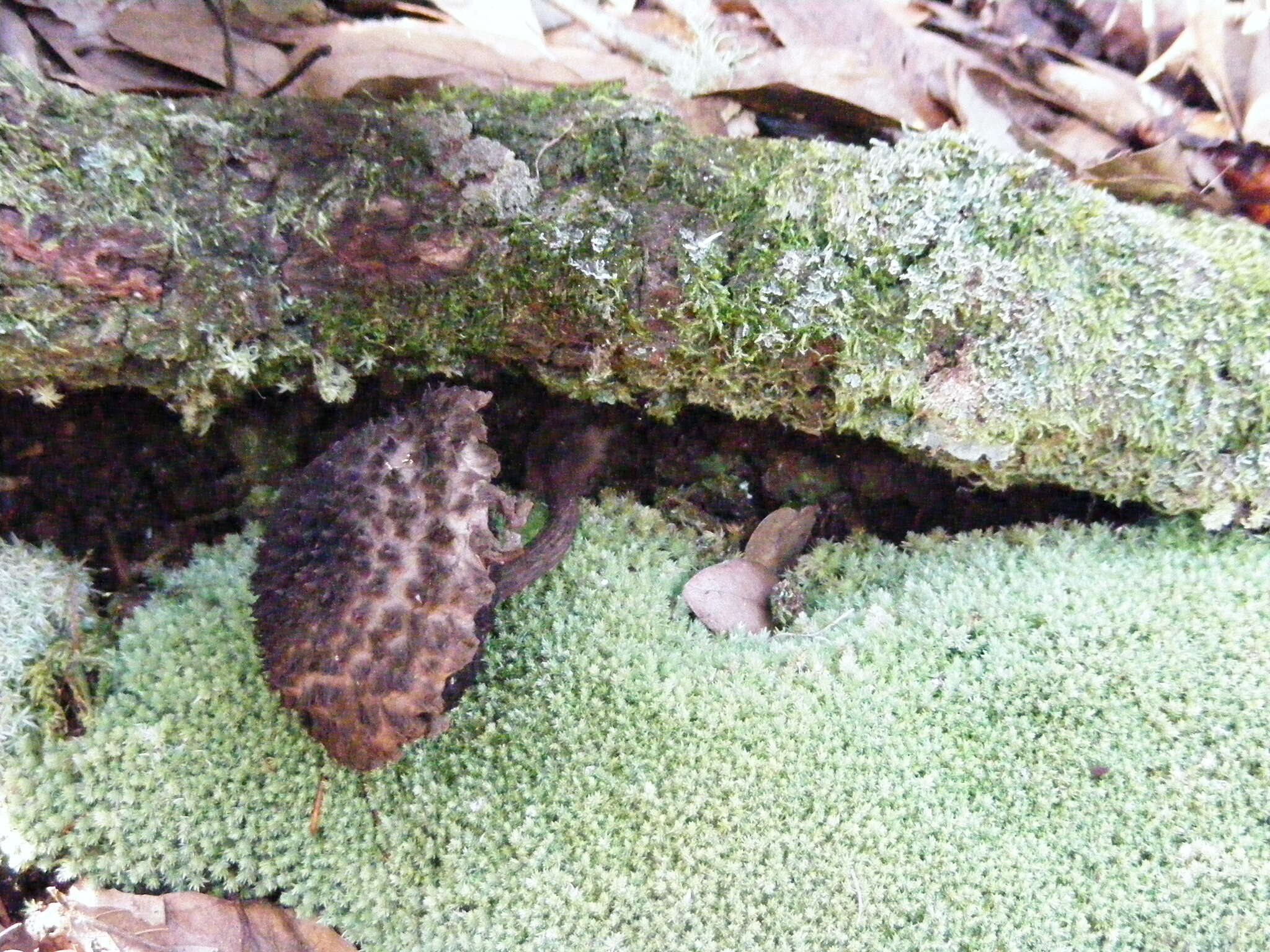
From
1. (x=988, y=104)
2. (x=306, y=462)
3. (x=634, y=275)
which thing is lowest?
(x=306, y=462)

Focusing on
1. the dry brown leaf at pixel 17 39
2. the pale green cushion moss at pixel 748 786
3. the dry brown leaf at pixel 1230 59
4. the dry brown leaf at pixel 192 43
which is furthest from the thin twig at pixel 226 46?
the dry brown leaf at pixel 1230 59

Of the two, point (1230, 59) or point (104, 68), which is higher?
point (1230, 59)

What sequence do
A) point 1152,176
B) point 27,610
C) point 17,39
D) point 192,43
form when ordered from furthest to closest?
1. point 1152,176
2. point 27,610
3. point 192,43
4. point 17,39

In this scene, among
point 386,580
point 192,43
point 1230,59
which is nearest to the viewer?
point 386,580

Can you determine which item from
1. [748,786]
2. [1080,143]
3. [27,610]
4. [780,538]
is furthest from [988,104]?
[27,610]

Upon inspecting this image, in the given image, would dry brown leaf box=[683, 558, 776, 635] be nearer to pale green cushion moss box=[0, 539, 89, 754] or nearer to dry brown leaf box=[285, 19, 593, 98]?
dry brown leaf box=[285, 19, 593, 98]

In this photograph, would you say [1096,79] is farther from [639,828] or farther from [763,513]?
[639,828]

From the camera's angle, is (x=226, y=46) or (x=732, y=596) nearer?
(x=226, y=46)

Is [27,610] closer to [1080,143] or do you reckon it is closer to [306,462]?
[306,462]
